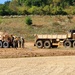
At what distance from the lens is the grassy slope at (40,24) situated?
72812 mm

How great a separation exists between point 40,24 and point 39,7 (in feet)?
137

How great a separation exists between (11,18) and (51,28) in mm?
12290

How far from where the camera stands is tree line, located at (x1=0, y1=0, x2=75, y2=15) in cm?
10406

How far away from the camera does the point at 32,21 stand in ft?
266

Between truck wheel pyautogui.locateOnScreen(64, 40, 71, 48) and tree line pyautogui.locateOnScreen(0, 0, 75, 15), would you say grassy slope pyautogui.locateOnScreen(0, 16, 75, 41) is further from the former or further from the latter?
truck wheel pyautogui.locateOnScreen(64, 40, 71, 48)

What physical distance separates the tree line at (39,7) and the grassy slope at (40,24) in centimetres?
→ 1677

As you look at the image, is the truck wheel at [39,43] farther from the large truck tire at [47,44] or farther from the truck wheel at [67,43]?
the truck wheel at [67,43]

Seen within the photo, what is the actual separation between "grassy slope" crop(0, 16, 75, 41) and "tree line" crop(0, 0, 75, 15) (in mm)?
16768

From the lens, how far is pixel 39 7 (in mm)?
120500

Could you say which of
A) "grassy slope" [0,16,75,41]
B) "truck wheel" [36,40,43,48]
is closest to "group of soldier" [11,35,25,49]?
"truck wheel" [36,40,43,48]

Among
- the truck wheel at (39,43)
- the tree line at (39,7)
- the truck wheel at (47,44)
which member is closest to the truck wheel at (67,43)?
the truck wheel at (47,44)

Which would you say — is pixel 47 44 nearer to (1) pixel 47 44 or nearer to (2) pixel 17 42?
(1) pixel 47 44

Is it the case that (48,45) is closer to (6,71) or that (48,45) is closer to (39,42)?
(39,42)

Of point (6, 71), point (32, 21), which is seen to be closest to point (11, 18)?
point (32, 21)
